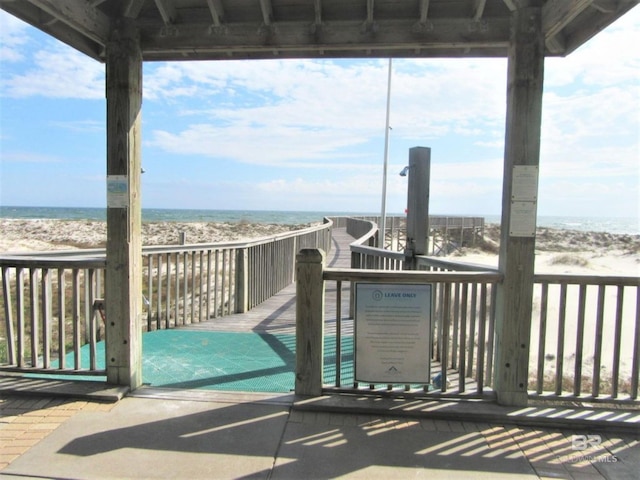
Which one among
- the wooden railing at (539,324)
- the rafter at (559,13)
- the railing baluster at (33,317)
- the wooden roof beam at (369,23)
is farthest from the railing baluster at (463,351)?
the railing baluster at (33,317)

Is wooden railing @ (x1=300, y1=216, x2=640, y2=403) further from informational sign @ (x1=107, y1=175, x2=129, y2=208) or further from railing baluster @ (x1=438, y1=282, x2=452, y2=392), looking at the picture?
informational sign @ (x1=107, y1=175, x2=129, y2=208)

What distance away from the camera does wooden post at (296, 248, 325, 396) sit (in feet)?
12.0

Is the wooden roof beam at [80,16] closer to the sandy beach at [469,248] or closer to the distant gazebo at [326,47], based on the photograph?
the distant gazebo at [326,47]

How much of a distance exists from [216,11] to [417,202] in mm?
2873

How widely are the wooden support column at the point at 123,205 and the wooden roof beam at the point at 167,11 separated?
0.98 feet

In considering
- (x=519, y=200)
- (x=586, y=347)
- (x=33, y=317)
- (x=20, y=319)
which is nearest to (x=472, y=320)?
(x=519, y=200)

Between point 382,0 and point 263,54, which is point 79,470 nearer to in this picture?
point 263,54

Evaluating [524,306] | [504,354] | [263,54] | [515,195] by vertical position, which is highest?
[263,54]

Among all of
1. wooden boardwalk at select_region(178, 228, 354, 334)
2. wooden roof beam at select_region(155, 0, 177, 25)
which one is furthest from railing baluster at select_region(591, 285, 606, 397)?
wooden roof beam at select_region(155, 0, 177, 25)

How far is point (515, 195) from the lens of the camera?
3488mm

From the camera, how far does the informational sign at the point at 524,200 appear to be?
3461 millimetres

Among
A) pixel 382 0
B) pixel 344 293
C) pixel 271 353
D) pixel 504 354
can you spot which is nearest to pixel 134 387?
pixel 271 353

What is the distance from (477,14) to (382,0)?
806 mm

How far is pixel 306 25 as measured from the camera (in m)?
3.77
